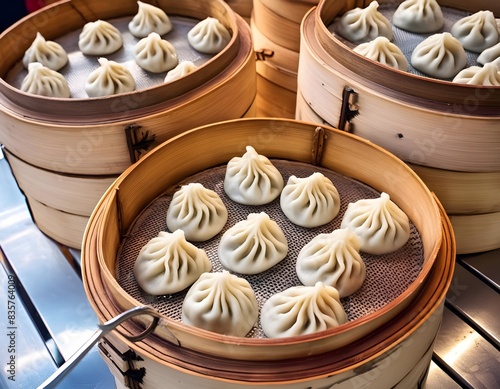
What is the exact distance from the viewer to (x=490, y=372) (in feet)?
5.73

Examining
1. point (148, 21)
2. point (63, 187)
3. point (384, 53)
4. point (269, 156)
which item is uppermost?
point (384, 53)

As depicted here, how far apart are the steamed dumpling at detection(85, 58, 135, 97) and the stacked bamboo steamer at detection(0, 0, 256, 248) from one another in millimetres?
226

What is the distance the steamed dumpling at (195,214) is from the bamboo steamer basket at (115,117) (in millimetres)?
294

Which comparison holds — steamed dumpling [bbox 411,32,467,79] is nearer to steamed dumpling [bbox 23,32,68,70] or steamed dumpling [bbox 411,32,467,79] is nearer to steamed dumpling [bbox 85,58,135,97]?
steamed dumpling [bbox 85,58,135,97]

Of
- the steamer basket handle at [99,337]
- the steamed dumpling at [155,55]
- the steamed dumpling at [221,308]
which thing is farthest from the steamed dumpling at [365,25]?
the steamer basket handle at [99,337]

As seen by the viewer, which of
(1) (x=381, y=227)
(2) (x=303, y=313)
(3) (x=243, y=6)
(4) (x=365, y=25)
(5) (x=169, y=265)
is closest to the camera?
(2) (x=303, y=313)

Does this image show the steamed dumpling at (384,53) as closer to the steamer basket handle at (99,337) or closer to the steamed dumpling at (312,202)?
the steamed dumpling at (312,202)

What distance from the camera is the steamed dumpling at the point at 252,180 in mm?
Result: 1755

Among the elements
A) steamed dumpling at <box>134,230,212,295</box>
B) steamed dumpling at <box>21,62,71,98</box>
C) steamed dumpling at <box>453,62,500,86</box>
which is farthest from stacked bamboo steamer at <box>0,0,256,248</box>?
steamed dumpling at <box>453,62,500,86</box>

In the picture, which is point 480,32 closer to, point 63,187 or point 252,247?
point 252,247

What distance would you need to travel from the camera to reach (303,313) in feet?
4.38

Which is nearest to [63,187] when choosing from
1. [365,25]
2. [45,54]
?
[45,54]

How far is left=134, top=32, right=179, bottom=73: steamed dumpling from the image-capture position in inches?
84.7

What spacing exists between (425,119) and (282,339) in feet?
2.97
